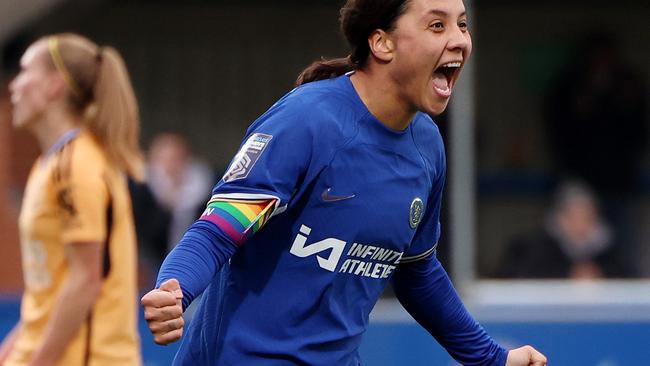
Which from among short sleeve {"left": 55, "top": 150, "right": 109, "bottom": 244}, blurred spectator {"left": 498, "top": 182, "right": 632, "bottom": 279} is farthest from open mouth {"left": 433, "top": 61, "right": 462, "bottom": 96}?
blurred spectator {"left": 498, "top": 182, "right": 632, "bottom": 279}

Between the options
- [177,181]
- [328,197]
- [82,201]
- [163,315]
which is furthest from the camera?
[177,181]

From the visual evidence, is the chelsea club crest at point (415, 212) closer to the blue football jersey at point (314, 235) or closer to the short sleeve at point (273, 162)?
the blue football jersey at point (314, 235)

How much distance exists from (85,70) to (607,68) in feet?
20.5

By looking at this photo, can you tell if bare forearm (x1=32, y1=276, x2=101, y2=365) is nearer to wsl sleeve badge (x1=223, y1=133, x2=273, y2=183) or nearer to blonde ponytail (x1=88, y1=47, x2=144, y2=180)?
blonde ponytail (x1=88, y1=47, x2=144, y2=180)

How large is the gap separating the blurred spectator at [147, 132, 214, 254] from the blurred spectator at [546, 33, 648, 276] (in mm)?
2957

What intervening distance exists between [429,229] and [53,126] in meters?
1.56

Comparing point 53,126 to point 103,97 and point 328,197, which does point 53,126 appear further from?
point 328,197

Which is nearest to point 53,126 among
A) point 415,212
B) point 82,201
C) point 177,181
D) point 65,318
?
point 82,201

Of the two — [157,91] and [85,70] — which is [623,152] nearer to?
[157,91]

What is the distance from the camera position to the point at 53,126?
4.56 metres

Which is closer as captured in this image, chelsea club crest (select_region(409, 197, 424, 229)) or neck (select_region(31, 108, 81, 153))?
chelsea club crest (select_region(409, 197, 424, 229))

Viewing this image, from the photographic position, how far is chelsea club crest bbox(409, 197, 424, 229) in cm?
333

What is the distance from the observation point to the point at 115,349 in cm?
436

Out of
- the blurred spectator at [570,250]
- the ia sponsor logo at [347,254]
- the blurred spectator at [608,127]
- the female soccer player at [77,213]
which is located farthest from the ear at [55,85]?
the blurred spectator at [608,127]
